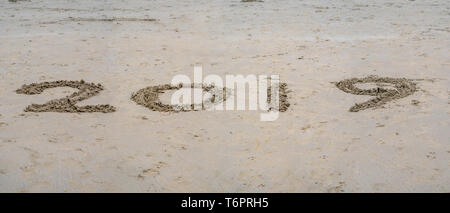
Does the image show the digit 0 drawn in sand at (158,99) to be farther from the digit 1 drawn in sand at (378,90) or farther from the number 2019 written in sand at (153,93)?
the digit 1 drawn in sand at (378,90)

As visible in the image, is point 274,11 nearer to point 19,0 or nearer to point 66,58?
point 66,58

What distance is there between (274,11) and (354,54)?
3.99 metres

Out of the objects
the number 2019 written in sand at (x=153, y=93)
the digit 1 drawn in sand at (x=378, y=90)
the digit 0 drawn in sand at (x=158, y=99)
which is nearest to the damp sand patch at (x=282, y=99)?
the number 2019 written in sand at (x=153, y=93)

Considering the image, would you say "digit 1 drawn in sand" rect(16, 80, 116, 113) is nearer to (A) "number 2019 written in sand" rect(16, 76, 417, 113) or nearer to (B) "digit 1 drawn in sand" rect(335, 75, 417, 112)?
(A) "number 2019 written in sand" rect(16, 76, 417, 113)

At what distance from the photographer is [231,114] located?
183 inches

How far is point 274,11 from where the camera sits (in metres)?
10.5

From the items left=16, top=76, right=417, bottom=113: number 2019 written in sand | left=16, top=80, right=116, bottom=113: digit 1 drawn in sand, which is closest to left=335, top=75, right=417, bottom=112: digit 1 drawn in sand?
left=16, top=76, right=417, bottom=113: number 2019 written in sand

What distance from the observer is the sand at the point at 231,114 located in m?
3.48

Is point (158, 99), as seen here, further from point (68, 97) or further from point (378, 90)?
point (378, 90)

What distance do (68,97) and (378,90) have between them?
3.40m

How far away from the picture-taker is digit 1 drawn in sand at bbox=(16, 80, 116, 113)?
4.77 m

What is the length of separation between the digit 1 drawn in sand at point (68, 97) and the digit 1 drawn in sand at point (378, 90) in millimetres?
2551

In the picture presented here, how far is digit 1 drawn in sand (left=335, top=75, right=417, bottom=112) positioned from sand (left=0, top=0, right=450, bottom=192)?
33 mm

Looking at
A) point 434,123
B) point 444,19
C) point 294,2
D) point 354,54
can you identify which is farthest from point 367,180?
point 294,2
